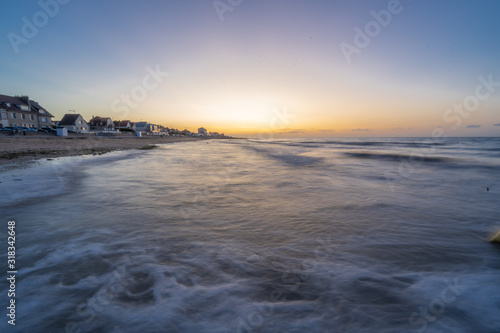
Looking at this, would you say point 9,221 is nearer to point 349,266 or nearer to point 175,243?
point 175,243

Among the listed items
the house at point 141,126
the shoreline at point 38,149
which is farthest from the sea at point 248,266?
the house at point 141,126

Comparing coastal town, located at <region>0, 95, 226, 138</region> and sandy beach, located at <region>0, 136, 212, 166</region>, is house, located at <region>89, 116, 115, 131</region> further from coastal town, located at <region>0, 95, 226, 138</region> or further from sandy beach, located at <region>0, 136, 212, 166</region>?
sandy beach, located at <region>0, 136, 212, 166</region>

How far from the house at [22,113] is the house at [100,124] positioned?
27.1m

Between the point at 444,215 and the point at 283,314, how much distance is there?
565 centimetres

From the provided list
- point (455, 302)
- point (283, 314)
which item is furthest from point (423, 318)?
point (283, 314)

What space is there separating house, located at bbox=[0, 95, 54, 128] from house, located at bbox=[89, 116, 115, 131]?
88.8ft

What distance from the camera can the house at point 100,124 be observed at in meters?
82.9

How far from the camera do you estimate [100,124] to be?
83.3m

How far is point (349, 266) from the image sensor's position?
10.5ft

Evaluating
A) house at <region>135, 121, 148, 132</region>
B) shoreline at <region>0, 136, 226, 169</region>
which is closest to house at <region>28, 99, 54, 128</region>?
shoreline at <region>0, 136, 226, 169</region>

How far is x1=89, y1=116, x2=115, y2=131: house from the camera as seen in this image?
82.9 metres

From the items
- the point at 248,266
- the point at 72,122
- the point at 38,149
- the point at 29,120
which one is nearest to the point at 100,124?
the point at 72,122

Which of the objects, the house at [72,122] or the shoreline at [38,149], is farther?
the house at [72,122]

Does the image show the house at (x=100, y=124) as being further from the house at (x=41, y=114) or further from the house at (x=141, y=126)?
the house at (x=41, y=114)
